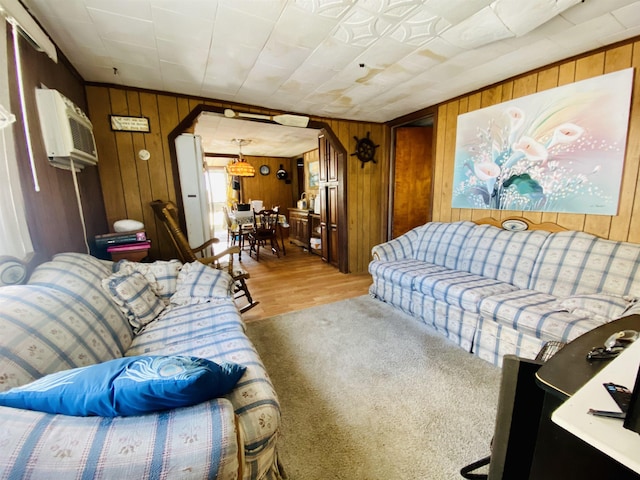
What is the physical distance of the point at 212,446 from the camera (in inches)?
25.5

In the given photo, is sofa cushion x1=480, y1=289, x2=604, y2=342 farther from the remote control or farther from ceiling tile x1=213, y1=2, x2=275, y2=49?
ceiling tile x1=213, y1=2, x2=275, y2=49

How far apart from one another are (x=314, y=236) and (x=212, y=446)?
495cm

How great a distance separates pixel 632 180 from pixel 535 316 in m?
1.31

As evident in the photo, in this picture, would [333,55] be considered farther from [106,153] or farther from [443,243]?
[106,153]

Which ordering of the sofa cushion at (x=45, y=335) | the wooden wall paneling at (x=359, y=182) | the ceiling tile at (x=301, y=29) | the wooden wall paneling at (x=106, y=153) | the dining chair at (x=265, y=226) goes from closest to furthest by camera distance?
the sofa cushion at (x=45, y=335)
the ceiling tile at (x=301, y=29)
the wooden wall paneling at (x=106, y=153)
the wooden wall paneling at (x=359, y=182)
the dining chair at (x=265, y=226)

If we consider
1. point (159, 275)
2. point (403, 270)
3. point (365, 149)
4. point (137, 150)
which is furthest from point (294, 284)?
point (137, 150)

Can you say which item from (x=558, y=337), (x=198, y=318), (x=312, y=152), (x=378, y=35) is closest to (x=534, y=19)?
(x=378, y=35)

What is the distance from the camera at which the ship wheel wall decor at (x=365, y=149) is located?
398 centimetres

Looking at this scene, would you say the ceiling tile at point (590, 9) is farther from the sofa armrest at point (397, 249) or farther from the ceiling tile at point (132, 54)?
the ceiling tile at point (132, 54)

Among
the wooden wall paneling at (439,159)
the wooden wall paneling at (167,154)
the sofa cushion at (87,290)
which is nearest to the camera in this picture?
the sofa cushion at (87,290)

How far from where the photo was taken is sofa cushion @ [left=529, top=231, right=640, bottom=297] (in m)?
1.77

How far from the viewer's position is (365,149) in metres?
4.03

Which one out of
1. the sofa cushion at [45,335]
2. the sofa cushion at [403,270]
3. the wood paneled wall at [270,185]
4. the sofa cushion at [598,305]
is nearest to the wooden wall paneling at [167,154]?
the sofa cushion at [45,335]

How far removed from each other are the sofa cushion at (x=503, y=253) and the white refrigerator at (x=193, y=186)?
2909 mm
